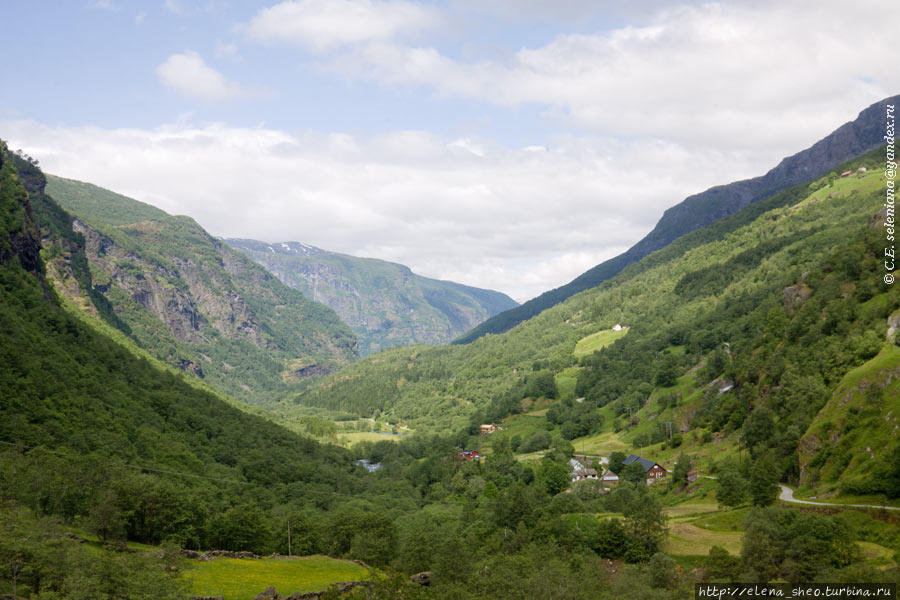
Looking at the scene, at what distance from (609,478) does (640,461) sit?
8.58m

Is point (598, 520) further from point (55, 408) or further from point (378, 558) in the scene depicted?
point (55, 408)

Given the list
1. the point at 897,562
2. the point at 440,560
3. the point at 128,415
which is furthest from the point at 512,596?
the point at 128,415

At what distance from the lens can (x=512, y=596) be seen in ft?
250

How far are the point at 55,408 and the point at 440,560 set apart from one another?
8722 cm

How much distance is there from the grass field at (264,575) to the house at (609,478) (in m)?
82.6

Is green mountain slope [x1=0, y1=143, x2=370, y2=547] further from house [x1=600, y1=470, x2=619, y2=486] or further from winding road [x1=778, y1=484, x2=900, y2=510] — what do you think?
winding road [x1=778, y1=484, x2=900, y2=510]

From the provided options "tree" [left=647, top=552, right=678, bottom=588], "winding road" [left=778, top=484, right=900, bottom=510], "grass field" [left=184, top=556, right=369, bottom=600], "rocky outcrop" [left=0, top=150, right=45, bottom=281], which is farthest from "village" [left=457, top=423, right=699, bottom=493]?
"rocky outcrop" [left=0, top=150, right=45, bottom=281]

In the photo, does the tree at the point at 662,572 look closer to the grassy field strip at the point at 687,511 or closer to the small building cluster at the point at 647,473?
the grassy field strip at the point at 687,511

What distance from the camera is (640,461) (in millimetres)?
162000

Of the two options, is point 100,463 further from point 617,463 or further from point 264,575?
point 617,463

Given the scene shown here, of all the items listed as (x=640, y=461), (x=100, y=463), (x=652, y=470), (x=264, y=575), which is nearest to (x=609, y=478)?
(x=640, y=461)

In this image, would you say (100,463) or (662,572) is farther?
(100,463)

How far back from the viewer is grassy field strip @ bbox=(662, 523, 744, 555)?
93.8 metres

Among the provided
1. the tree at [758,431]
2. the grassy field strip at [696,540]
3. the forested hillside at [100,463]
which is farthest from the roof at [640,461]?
the forested hillside at [100,463]
